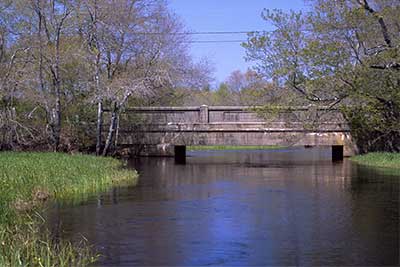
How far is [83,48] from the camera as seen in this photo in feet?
106

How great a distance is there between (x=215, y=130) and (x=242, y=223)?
80.7 ft

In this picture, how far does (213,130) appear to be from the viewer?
38719 millimetres

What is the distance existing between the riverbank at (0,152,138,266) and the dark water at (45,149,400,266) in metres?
0.65

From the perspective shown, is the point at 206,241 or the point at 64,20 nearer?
the point at 206,241

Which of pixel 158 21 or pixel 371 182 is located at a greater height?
pixel 158 21

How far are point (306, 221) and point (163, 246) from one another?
412cm

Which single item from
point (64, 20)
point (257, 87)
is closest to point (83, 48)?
point (64, 20)

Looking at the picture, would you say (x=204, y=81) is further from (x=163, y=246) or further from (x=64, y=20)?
(x=163, y=246)

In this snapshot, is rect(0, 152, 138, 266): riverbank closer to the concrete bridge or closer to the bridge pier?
the concrete bridge

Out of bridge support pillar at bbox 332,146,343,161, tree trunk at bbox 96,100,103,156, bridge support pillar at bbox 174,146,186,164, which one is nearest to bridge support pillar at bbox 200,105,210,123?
bridge support pillar at bbox 174,146,186,164

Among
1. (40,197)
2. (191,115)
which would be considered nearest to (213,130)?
(191,115)

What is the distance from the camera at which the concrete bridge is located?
38.2m

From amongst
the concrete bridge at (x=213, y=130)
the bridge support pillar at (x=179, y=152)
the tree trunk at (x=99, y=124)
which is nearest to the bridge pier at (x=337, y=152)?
the concrete bridge at (x=213, y=130)

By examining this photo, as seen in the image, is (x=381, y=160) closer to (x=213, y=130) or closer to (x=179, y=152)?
(x=213, y=130)
